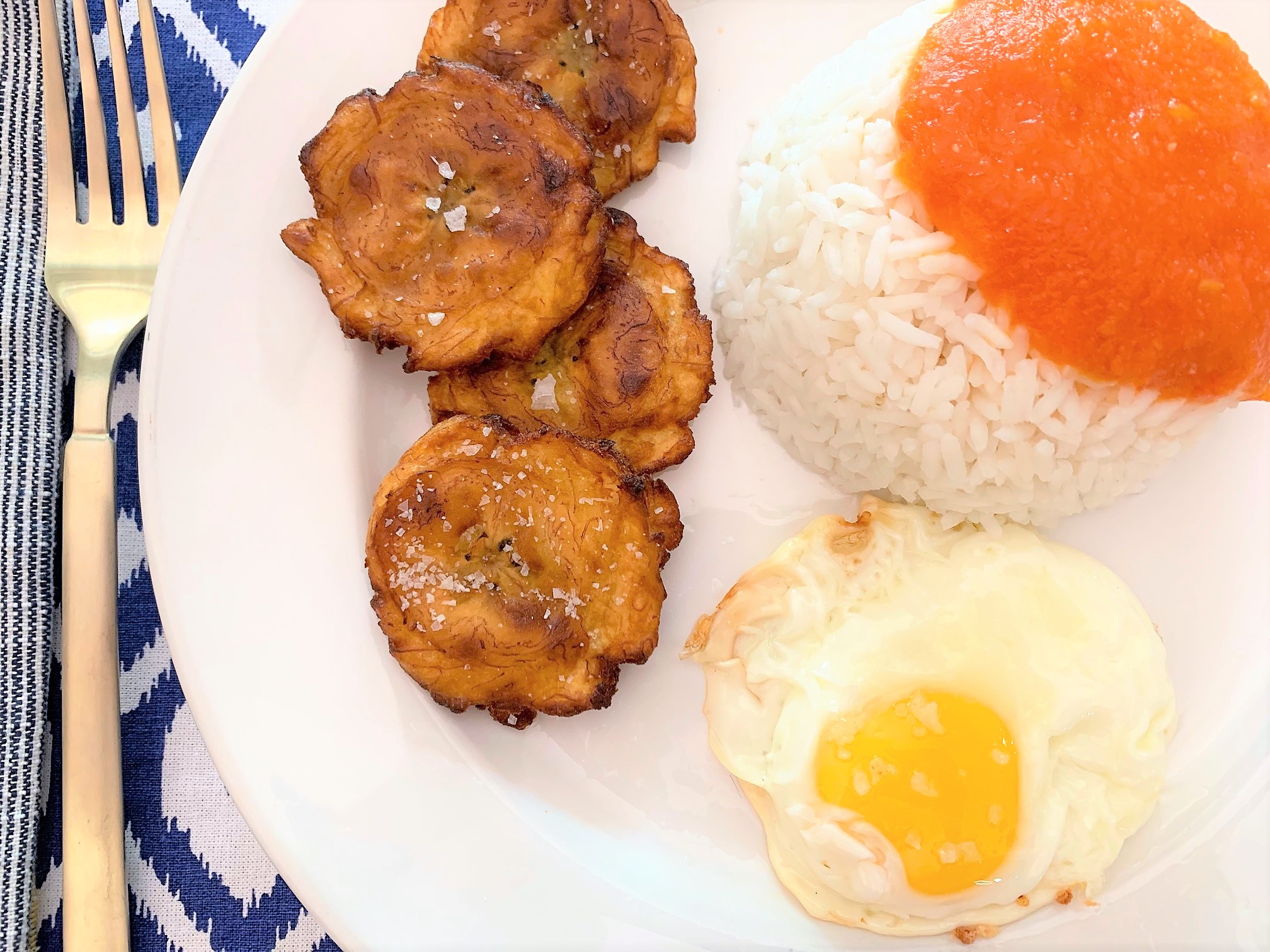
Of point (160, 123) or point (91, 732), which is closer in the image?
point (91, 732)

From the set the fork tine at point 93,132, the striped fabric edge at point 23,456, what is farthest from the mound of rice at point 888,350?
the striped fabric edge at point 23,456

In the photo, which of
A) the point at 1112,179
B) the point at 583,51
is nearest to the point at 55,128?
the point at 583,51

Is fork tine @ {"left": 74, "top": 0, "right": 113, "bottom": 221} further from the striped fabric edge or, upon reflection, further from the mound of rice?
the mound of rice

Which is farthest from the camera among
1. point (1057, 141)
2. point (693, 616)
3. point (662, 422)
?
point (693, 616)

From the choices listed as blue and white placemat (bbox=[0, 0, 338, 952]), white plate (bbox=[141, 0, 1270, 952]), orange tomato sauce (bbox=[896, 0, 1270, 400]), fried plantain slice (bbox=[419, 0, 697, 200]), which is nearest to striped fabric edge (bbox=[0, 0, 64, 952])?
blue and white placemat (bbox=[0, 0, 338, 952])

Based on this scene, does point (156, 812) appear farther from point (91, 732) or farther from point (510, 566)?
point (510, 566)

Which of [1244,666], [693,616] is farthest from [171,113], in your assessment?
[1244,666]

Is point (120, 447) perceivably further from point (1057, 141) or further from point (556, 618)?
point (1057, 141)
